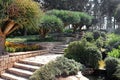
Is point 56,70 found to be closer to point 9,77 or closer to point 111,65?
point 9,77

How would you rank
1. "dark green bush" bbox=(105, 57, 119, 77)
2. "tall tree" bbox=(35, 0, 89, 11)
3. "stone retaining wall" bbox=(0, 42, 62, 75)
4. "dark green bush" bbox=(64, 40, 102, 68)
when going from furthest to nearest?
"tall tree" bbox=(35, 0, 89, 11)
"dark green bush" bbox=(64, 40, 102, 68)
"dark green bush" bbox=(105, 57, 119, 77)
"stone retaining wall" bbox=(0, 42, 62, 75)

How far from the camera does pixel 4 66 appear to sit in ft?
33.3

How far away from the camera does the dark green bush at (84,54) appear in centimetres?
1057

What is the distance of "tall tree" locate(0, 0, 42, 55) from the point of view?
31.5 feet

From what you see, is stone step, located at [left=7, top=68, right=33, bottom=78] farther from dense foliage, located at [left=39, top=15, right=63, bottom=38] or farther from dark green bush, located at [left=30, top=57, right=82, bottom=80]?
dense foliage, located at [left=39, top=15, right=63, bottom=38]

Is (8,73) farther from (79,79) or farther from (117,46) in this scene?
(117,46)

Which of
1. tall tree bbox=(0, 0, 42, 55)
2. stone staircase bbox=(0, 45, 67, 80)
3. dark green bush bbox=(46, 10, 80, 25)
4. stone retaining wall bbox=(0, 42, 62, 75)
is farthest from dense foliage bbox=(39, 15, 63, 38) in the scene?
stone staircase bbox=(0, 45, 67, 80)

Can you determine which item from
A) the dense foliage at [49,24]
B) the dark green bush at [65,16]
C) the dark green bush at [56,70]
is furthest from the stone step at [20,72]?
the dark green bush at [65,16]

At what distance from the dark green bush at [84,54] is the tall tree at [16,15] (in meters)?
2.19

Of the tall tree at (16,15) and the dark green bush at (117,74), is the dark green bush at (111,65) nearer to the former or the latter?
the dark green bush at (117,74)

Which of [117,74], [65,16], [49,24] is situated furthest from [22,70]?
[65,16]

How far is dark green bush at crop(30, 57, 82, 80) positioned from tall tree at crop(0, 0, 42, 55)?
2495 millimetres

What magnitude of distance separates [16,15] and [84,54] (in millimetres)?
3675

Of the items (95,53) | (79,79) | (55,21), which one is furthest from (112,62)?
(55,21)
